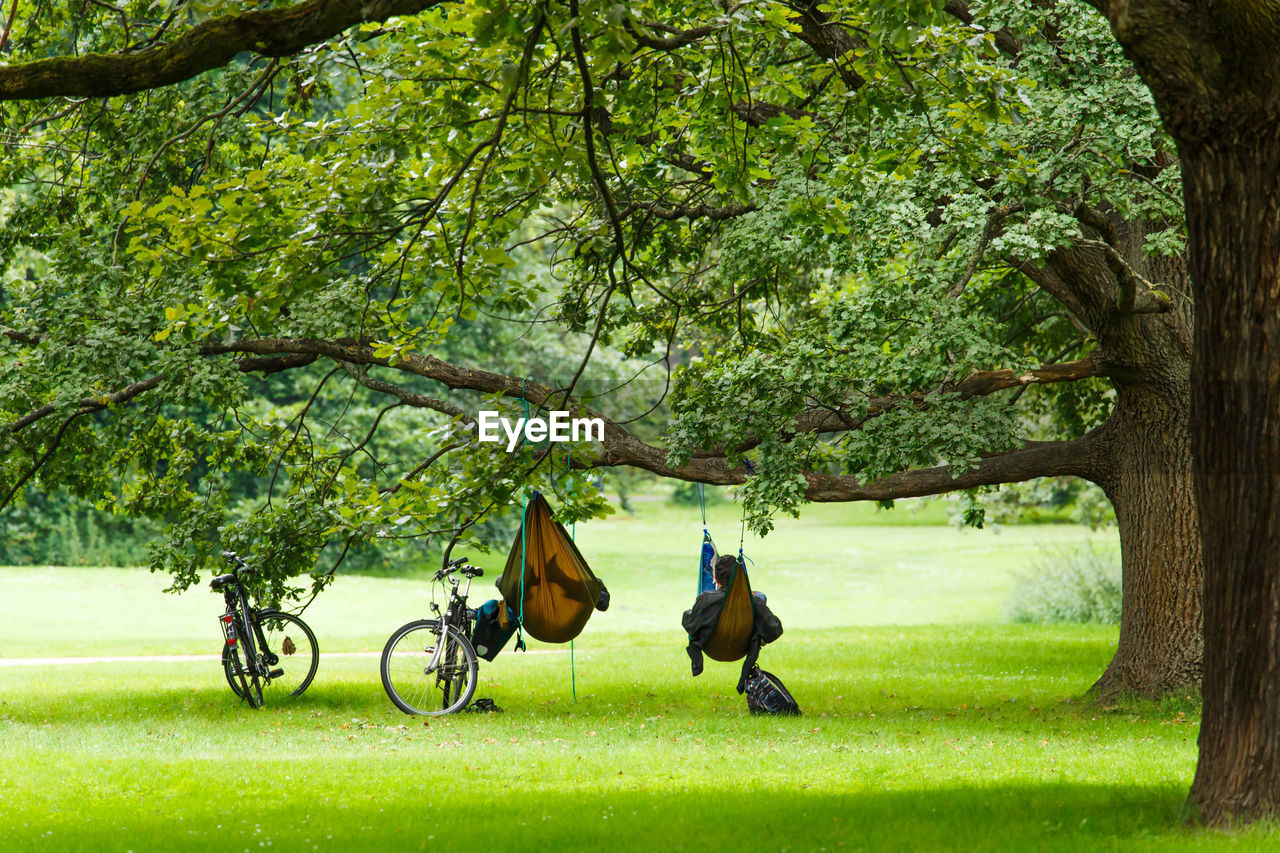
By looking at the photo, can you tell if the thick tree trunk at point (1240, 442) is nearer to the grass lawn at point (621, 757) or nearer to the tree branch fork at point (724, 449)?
the grass lawn at point (621, 757)

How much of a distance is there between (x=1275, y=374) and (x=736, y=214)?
6.16 m

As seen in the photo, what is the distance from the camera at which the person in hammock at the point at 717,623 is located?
9484 millimetres

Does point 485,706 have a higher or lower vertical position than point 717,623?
lower

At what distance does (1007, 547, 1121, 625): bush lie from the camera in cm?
2116

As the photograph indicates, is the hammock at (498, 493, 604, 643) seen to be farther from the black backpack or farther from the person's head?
the black backpack

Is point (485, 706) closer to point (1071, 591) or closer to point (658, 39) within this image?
point (658, 39)

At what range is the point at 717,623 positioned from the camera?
942 cm

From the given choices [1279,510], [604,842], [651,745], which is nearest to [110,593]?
[651,745]

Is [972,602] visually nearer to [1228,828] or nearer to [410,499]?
[410,499]

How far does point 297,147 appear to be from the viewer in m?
9.18

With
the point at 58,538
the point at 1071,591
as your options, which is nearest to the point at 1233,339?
the point at 1071,591
